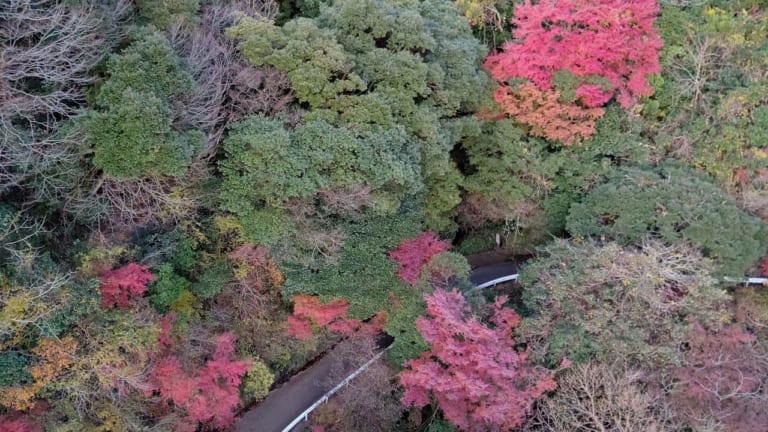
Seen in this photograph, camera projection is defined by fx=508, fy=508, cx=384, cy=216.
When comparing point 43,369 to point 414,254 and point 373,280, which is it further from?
point 414,254

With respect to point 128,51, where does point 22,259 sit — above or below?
below

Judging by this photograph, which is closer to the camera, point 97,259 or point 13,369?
point 13,369

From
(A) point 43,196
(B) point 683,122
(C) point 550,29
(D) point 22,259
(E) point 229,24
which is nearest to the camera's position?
(D) point 22,259

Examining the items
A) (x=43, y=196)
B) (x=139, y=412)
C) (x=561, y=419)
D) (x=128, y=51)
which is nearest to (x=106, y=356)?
(x=139, y=412)

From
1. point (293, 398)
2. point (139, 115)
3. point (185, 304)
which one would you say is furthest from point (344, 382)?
point (139, 115)

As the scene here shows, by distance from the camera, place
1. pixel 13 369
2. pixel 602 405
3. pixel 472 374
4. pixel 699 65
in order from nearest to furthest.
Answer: pixel 13 369 → pixel 602 405 → pixel 472 374 → pixel 699 65

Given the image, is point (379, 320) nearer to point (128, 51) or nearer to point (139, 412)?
point (139, 412)

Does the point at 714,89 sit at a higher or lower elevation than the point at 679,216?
higher

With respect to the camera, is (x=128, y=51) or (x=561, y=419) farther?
(x=561, y=419)
